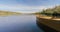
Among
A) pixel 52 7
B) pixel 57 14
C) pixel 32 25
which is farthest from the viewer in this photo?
pixel 32 25

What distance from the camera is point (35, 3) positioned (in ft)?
9.73

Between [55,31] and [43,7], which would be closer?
[55,31]

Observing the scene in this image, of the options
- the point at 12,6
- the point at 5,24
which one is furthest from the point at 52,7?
the point at 5,24

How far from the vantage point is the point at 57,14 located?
262 centimetres

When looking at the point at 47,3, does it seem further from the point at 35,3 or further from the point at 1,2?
the point at 1,2

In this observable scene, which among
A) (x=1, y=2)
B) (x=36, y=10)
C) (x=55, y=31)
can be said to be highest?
(x=1, y=2)

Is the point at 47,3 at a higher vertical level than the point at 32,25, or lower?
higher

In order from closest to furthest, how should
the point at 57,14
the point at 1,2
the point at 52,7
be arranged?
the point at 57,14, the point at 52,7, the point at 1,2

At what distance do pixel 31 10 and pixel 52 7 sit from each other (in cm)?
50

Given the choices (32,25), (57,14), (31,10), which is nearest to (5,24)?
(32,25)

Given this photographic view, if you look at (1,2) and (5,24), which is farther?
(5,24)

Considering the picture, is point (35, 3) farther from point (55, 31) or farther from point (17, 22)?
point (17, 22)

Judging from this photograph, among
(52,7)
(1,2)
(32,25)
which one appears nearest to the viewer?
(52,7)

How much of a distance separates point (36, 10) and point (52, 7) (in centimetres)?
38
